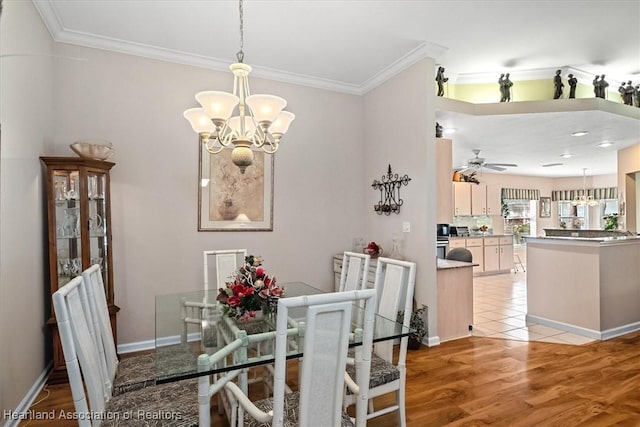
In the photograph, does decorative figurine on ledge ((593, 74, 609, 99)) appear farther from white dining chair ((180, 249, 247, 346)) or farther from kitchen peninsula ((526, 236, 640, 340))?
white dining chair ((180, 249, 247, 346))

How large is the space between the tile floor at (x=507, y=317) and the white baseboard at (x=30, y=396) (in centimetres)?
396

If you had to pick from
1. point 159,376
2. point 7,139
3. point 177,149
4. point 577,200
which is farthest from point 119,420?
point 577,200

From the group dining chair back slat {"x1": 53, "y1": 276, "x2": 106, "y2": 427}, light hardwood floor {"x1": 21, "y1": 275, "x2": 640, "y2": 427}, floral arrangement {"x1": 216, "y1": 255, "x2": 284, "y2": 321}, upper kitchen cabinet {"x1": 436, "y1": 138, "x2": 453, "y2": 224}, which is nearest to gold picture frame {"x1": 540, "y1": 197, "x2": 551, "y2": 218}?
light hardwood floor {"x1": 21, "y1": 275, "x2": 640, "y2": 427}

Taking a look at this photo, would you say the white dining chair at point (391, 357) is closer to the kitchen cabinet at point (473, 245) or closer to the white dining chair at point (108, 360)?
the white dining chair at point (108, 360)

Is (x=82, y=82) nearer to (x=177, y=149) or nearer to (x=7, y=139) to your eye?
(x=177, y=149)

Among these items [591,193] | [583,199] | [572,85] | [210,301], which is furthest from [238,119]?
[591,193]

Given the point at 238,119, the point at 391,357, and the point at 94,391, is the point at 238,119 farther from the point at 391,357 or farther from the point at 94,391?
the point at 391,357

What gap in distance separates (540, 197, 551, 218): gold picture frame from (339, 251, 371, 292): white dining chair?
9668 mm

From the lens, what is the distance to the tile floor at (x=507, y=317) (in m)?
3.71

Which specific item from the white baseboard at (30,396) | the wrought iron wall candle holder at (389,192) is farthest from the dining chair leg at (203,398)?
the wrought iron wall candle holder at (389,192)

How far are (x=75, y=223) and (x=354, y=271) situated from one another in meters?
2.38

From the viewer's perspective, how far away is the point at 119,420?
1.49 metres

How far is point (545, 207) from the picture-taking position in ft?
33.8

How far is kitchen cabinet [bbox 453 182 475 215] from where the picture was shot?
7914 mm
